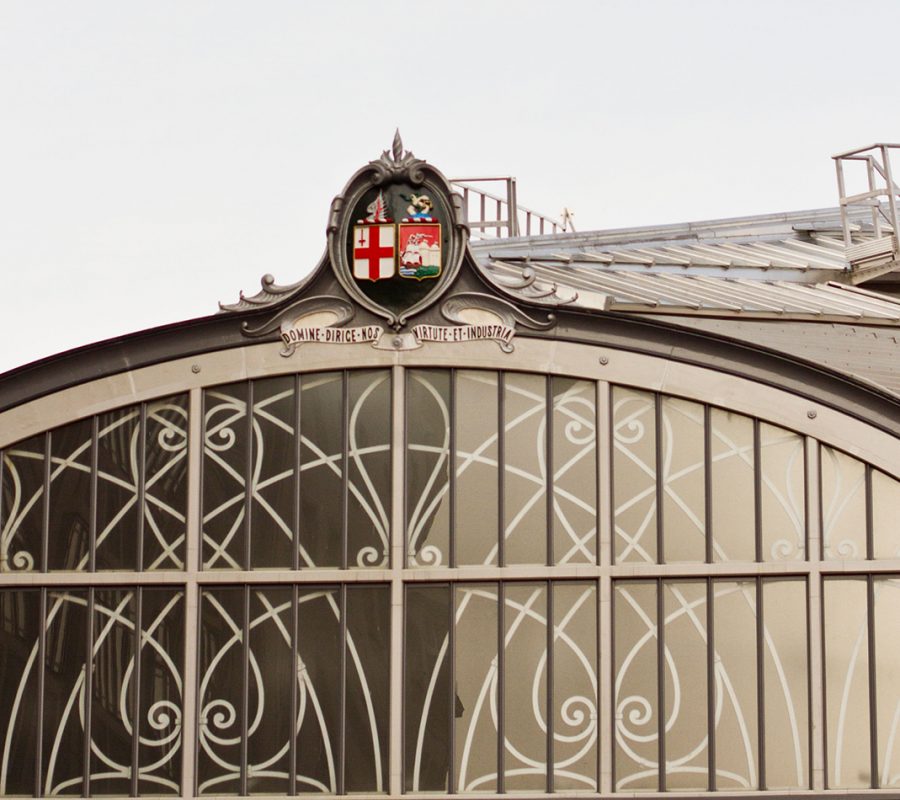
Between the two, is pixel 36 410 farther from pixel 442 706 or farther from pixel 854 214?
pixel 854 214

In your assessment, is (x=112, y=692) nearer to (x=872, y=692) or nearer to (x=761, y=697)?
(x=761, y=697)

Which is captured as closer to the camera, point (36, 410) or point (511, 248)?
point (36, 410)

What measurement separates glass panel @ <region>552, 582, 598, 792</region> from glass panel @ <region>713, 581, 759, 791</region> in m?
1.50

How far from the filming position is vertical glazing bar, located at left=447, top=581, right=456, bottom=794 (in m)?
22.6

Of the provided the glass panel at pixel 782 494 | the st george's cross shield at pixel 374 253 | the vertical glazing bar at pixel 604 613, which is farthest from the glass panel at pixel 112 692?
the glass panel at pixel 782 494

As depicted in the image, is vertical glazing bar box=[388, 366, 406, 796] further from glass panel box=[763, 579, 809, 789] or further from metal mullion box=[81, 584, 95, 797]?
glass panel box=[763, 579, 809, 789]

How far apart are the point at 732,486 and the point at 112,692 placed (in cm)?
806

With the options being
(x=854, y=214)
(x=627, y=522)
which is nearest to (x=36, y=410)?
(x=627, y=522)

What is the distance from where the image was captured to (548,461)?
23000 mm

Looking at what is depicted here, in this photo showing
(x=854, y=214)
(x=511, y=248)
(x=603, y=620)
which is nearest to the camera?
(x=603, y=620)

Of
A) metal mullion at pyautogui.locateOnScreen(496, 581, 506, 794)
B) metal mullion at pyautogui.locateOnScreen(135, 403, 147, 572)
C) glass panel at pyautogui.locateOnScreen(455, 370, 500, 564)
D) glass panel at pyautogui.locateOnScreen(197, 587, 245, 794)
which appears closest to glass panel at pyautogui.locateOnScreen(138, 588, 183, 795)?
glass panel at pyautogui.locateOnScreen(197, 587, 245, 794)

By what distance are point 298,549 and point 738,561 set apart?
5405 millimetres

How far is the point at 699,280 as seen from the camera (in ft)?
95.2

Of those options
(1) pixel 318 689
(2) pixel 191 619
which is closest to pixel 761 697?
(1) pixel 318 689
